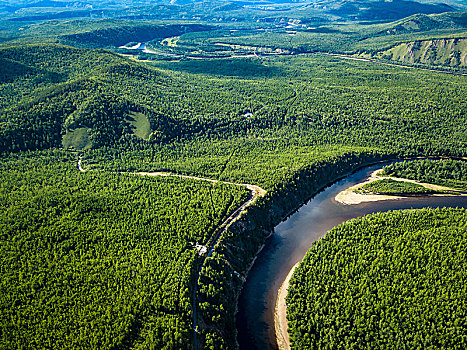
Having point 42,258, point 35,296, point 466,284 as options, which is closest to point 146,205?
point 42,258

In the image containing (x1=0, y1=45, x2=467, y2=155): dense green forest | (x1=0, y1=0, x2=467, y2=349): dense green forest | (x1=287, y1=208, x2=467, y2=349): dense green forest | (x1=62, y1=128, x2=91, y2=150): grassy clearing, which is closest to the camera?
(x1=287, y1=208, x2=467, y2=349): dense green forest

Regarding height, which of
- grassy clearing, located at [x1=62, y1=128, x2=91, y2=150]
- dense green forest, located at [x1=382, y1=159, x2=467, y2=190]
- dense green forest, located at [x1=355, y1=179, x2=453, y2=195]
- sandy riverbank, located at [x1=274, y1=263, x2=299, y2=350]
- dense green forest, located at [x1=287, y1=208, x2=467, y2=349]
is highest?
grassy clearing, located at [x1=62, y1=128, x2=91, y2=150]

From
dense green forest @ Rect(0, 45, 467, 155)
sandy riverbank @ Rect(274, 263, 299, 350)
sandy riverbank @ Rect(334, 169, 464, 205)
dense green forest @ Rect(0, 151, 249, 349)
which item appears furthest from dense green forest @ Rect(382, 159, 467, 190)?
sandy riverbank @ Rect(274, 263, 299, 350)

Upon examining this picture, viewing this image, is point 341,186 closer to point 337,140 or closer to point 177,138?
point 337,140

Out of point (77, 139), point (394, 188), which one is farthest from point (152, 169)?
point (394, 188)

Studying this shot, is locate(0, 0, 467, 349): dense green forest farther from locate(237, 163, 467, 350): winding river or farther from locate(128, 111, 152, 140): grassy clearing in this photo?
locate(237, 163, 467, 350): winding river

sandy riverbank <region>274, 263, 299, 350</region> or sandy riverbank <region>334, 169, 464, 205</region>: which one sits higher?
sandy riverbank <region>334, 169, 464, 205</region>
